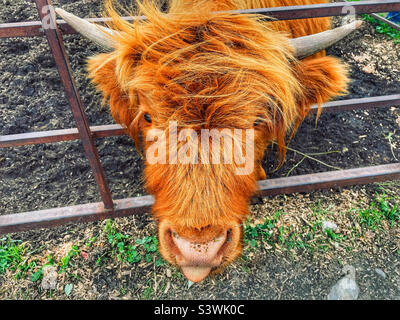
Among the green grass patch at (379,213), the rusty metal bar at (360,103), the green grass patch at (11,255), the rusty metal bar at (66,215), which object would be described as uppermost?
the rusty metal bar at (360,103)

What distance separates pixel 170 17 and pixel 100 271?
209cm

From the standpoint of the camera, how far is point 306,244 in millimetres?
2713

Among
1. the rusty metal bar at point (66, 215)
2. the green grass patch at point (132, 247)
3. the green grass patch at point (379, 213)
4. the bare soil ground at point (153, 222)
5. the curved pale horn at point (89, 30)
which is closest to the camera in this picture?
the curved pale horn at point (89, 30)

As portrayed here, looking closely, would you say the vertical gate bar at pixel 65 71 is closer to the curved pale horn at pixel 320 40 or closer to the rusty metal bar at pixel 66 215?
the rusty metal bar at pixel 66 215

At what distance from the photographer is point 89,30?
1716 mm

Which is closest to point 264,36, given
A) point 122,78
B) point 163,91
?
point 163,91

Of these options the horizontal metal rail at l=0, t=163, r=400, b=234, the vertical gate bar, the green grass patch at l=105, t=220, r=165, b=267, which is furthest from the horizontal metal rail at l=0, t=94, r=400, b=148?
the green grass patch at l=105, t=220, r=165, b=267

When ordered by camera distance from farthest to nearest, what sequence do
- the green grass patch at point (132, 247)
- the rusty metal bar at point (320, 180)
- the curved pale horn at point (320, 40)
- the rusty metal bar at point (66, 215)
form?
1. the green grass patch at point (132, 247)
2. the rusty metal bar at point (320, 180)
3. the rusty metal bar at point (66, 215)
4. the curved pale horn at point (320, 40)

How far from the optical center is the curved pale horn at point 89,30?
155cm

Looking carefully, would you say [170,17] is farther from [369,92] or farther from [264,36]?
[369,92]

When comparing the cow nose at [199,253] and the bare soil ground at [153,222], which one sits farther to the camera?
the bare soil ground at [153,222]

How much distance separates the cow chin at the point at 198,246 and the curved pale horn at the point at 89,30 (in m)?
1.17

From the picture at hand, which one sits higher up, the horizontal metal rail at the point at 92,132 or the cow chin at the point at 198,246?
the horizontal metal rail at the point at 92,132

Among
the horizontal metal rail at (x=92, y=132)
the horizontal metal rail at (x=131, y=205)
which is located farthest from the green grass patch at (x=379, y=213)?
the horizontal metal rail at (x=92, y=132)
